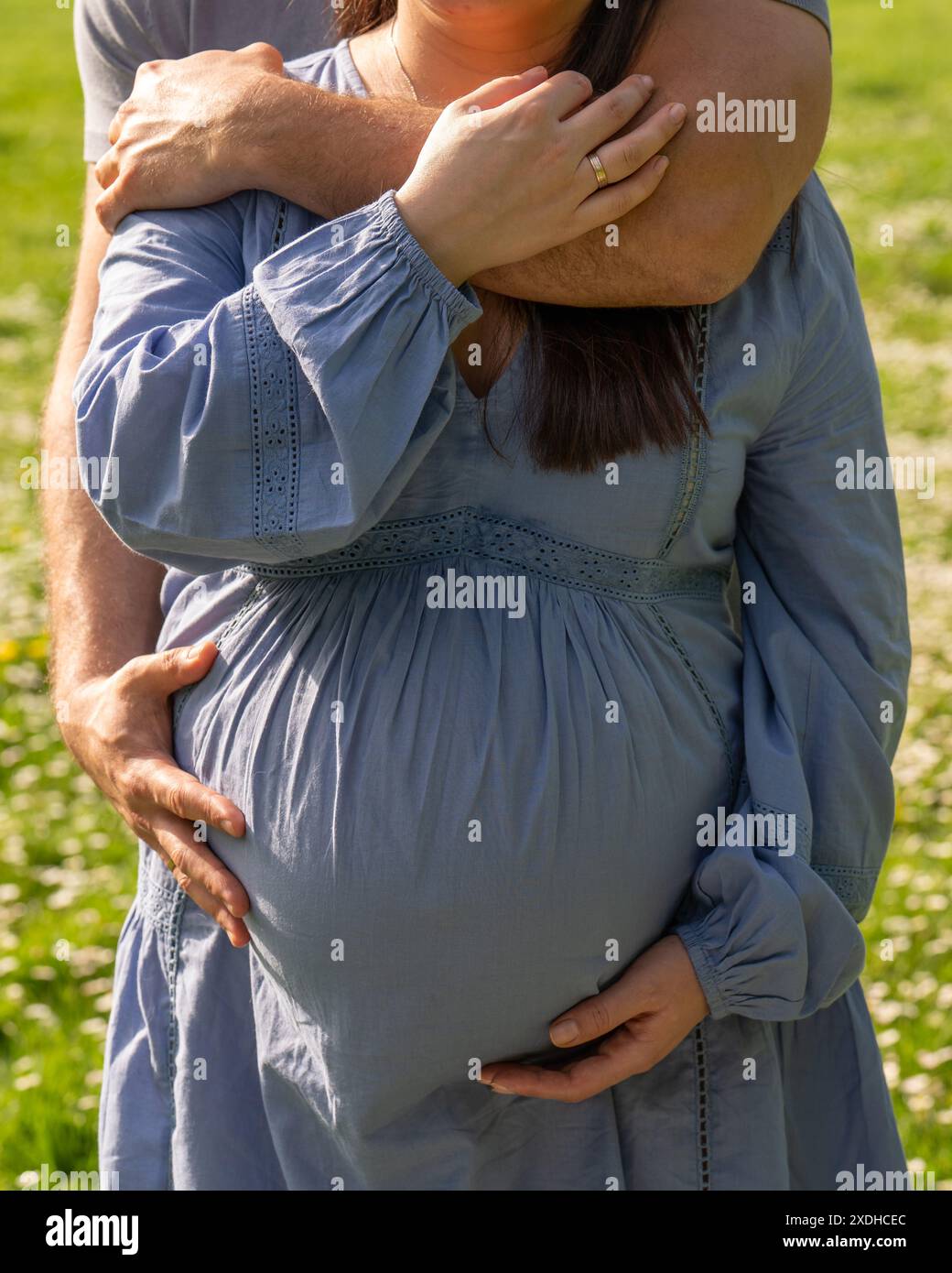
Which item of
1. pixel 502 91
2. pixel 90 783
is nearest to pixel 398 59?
pixel 502 91

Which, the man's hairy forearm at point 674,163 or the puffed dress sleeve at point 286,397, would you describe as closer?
the puffed dress sleeve at point 286,397

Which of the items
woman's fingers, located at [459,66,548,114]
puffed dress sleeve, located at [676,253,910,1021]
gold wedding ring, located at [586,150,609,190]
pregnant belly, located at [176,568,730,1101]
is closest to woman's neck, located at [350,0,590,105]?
woman's fingers, located at [459,66,548,114]

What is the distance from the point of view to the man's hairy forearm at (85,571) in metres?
2.08

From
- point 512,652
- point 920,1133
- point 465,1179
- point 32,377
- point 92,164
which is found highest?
point 32,377

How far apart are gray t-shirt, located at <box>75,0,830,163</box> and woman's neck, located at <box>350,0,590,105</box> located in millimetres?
315

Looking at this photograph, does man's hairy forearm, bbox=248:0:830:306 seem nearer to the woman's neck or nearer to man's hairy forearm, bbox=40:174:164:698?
the woman's neck

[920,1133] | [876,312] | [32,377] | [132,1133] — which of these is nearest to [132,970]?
[132,1133]

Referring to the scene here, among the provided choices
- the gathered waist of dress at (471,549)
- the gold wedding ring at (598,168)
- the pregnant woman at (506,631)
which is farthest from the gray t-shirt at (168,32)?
the gathered waist of dress at (471,549)

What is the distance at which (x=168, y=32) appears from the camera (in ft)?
6.98

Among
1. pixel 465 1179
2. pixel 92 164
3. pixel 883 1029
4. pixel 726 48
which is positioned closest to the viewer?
pixel 726 48

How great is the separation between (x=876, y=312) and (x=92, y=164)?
6890 mm

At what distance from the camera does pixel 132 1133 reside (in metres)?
1.97

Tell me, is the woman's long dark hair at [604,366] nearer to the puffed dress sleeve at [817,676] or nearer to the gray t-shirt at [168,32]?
the puffed dress sleeve at [817,676]

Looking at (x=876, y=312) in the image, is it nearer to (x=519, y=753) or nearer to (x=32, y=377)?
(x=32, y=377)
